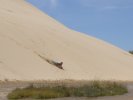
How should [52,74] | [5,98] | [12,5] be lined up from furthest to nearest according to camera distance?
[12,5] < [52,74] < [5,98]

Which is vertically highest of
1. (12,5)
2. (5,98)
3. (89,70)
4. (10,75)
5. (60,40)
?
(12,5)

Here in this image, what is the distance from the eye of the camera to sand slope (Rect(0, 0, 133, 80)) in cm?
5003

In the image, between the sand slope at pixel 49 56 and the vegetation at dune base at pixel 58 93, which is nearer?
the vegetation at dune base at pixel 58 93

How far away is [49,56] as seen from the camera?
59844 mm

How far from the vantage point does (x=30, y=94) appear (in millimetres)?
28062

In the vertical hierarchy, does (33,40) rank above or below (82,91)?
above

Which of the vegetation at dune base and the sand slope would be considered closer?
the vegetation at dune base

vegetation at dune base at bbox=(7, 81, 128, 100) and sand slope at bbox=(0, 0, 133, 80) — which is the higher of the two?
sand slope at bbox=(0, 0, 133, 80)

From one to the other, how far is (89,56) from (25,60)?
1962cm

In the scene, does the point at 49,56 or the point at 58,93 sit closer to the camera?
the point at 58,93

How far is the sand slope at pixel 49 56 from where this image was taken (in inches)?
1970

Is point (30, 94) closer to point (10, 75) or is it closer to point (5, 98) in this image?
point (5, 98)

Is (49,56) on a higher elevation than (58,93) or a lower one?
higher

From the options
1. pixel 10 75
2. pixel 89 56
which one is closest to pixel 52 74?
pixel 10 75
